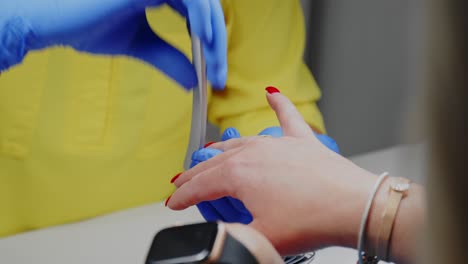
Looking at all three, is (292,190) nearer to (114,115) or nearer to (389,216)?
(389,216)

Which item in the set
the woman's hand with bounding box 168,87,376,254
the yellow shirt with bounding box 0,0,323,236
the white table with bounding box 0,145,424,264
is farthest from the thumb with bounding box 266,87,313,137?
the yellow shirt with bounding box 0,0,323,236

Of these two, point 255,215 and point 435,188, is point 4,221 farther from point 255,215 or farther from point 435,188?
point 435,188

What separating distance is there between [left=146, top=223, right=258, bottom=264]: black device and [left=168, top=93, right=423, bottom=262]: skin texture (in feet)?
0.31

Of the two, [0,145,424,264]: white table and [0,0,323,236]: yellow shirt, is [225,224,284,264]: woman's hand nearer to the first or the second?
[0,145,424,264]: white table

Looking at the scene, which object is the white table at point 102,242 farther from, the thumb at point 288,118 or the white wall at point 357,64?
the white wall at point 357,64

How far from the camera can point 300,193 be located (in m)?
0.44

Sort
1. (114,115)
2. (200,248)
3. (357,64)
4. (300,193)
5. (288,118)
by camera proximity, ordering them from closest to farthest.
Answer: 1. (200,248)
2. (300,193)
3. (288,118)
4. (114,115)
5. (357,64)

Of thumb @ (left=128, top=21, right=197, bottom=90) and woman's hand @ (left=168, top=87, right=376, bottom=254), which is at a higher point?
thumb @ (left=128, top=21, right=197, bottom=90)

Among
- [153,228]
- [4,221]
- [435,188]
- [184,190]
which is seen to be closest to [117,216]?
[153,228]

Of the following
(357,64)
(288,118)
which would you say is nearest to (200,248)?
(288,118)

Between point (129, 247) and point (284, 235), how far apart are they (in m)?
0.28

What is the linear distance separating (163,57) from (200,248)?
0.30 meters

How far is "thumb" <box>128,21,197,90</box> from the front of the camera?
603mm

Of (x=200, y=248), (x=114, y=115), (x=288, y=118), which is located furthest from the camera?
(x=114, y=115)
